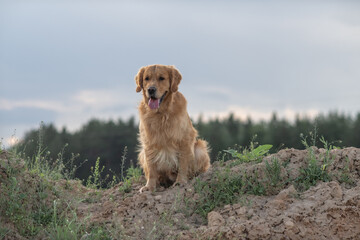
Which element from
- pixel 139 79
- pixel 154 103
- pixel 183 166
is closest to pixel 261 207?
pixel 183 166

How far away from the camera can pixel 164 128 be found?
6.85 m

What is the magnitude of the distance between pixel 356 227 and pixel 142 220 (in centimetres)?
273

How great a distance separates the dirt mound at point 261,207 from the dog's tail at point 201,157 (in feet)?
1.37

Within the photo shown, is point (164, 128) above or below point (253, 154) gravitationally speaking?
above

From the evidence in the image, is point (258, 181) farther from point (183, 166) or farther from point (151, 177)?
point (151, 177)

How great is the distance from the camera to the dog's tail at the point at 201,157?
288 inches

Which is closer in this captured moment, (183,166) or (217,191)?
(217,191)

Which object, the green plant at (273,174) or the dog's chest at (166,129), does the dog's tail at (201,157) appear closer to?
the dog's chest at (166,129)

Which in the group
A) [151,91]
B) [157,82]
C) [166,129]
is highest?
[157,82]

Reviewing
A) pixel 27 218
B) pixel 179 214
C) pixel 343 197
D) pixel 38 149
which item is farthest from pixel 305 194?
pixel 38 149

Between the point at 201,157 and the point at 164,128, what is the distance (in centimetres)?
91

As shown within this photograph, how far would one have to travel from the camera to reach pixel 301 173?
6.34 meters

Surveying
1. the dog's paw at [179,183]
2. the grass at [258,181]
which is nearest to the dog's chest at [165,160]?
the dog's paw at [179,183]

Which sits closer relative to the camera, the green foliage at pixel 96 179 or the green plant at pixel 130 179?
the green plant at pixel 130 179
